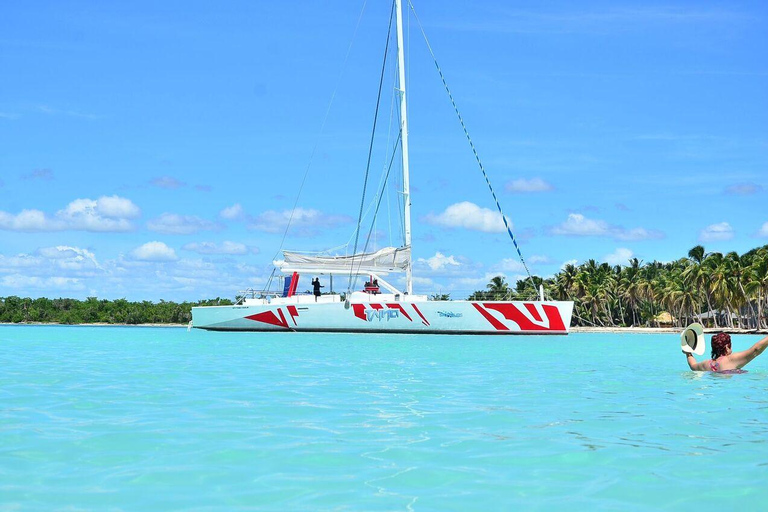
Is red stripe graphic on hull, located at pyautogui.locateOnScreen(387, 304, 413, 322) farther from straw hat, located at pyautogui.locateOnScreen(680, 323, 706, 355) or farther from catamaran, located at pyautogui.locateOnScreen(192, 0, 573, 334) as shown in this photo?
straw hat, located at pyautogui.locateOnScreen(680, 323, 706, 355)

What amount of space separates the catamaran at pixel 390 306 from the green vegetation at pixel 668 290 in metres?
26.1

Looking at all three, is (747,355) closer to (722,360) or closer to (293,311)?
(722,360)

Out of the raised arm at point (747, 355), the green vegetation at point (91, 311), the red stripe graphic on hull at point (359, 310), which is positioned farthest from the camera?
the green vegetation at point (91, 311)

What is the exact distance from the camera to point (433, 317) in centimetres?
3316

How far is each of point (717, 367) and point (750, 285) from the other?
4711cm

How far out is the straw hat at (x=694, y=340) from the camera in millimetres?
12516

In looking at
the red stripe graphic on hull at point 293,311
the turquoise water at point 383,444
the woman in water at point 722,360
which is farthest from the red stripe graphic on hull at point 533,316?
the turquoise water at point 383,444

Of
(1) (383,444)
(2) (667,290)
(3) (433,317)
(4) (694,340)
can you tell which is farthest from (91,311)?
(1) (383,444)

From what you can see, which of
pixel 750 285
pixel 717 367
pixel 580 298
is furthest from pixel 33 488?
pixel 580 298

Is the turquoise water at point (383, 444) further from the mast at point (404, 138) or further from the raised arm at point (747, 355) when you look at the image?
the mast at point (404, 138)

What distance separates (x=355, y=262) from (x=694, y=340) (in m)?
22.8

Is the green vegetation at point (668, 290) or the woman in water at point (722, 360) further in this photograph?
the green vegetation at point (668, 290)

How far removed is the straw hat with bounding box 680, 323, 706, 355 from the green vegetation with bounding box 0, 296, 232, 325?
8825 cm

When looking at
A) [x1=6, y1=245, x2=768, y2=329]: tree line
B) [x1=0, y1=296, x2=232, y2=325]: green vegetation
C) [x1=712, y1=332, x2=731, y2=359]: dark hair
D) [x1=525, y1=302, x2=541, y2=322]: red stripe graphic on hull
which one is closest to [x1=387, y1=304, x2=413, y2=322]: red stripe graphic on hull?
[x1=525, y1=302, x2=541, y2=322]: red stripe graphic on hull
